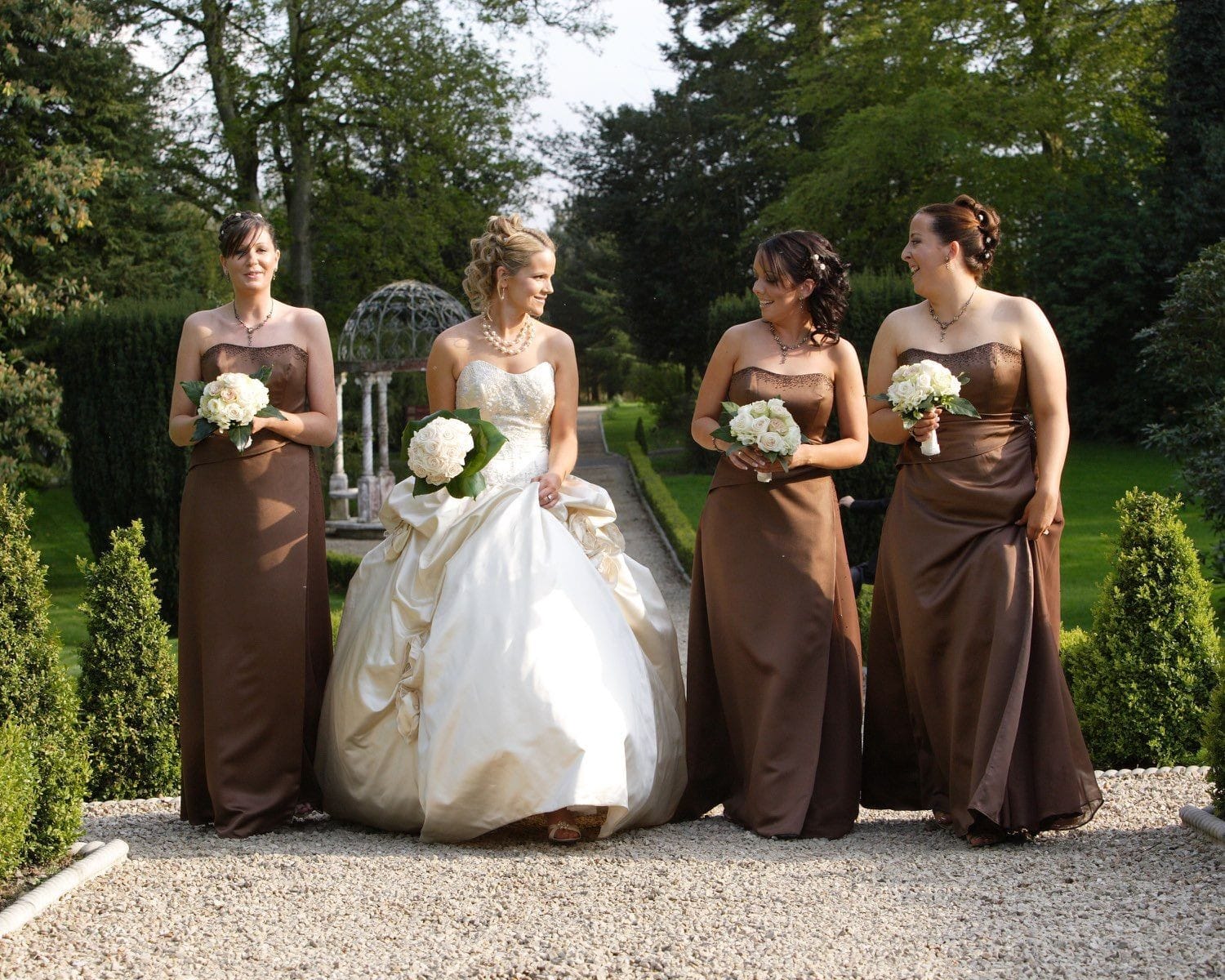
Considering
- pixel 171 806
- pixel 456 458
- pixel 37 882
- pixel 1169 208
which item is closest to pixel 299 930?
pixel 37 882

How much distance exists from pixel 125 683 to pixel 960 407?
4206 mm

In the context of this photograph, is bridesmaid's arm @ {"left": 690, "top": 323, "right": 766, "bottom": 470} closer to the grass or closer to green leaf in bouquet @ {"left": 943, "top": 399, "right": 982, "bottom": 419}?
green leaf in bouquet @ {"left": 943, "top": 399, "right": 982, "bottom": 419}

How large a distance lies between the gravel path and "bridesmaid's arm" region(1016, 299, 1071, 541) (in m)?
1.21

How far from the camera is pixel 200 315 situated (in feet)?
17.5

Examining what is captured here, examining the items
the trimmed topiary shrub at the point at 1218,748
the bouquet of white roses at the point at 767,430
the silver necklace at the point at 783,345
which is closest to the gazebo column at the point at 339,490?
the silver necklace at the point at 783,345

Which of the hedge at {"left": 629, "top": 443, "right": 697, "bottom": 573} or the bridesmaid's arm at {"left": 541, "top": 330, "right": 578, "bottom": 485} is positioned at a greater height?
the bridesmaid's arm at {"left": 541, "top": 330, "right": 578, "bottom": 485}

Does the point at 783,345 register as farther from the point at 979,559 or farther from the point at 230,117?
the point at 230,117

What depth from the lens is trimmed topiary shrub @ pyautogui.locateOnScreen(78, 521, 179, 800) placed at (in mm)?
6285

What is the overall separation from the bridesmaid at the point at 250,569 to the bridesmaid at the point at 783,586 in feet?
5.34

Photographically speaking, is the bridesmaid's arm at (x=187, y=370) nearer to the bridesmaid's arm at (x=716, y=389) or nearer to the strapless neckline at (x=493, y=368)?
the strapless neckline at (x=493, y=368)

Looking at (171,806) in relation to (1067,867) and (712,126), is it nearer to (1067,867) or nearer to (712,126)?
(1067,867)

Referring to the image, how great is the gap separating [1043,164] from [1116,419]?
5.52 m

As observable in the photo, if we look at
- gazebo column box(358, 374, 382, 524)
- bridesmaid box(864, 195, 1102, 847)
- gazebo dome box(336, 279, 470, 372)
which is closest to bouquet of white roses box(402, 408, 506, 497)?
bridesmaid box(864, 195, 1102, 847)

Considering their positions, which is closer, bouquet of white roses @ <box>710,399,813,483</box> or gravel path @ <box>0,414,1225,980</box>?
gravel path @ <box>0,414,1225,980</box>
